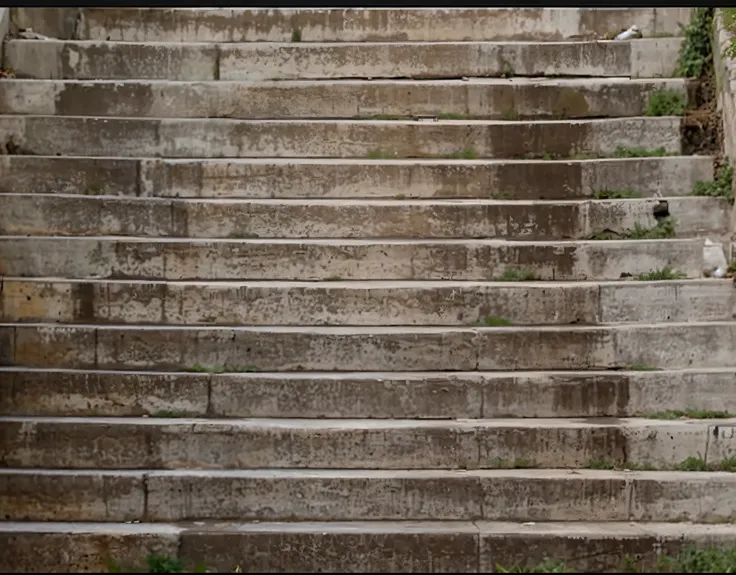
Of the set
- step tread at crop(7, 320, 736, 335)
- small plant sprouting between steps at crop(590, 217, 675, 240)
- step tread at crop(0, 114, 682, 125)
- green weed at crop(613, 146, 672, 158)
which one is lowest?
step tread at crop(7, 320, 736, 335)

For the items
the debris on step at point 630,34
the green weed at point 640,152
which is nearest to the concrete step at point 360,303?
the green weed at point 640,152

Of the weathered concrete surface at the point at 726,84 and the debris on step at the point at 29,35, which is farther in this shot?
the debris on step at the point at 29,35

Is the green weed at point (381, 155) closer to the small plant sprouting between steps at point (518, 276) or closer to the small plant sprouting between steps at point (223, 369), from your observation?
the small plant sprouting between steps at point (518, 276)

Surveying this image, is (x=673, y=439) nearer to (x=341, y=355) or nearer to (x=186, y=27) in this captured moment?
(x=341, y=355)

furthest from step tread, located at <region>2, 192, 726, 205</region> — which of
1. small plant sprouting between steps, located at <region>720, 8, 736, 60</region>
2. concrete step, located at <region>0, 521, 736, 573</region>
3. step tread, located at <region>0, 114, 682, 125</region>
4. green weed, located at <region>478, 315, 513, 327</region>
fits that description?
concrete step, located at <region>0, 521, 736, 573</region>

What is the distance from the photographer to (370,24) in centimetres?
990

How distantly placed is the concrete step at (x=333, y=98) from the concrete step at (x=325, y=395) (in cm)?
312

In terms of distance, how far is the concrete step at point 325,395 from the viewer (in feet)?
21.8

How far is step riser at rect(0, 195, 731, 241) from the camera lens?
7816 mm

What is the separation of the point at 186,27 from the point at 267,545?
20.4 feet

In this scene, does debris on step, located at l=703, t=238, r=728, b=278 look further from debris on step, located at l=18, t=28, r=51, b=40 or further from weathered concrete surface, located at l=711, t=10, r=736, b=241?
debris on step, located at l=18, t=28, r=51, b=40

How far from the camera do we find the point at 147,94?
29.1 feet

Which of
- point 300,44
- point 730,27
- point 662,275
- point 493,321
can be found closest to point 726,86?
point 730,27

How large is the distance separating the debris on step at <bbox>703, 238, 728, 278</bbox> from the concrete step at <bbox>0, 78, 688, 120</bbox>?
5.81ft
